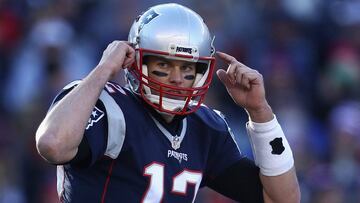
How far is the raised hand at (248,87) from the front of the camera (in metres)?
4.60

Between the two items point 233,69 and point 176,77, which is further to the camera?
point 233,69

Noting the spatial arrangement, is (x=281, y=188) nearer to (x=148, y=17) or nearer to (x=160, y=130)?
(x=160, y=130)

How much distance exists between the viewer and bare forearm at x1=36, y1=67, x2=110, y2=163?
3.91 meters

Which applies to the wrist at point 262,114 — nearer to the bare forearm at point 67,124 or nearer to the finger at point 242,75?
the finger at point 242,75

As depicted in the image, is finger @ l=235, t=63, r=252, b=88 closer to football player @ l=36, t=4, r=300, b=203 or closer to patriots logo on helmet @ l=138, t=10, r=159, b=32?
football player @ l=36, t=4, r=300, b=203

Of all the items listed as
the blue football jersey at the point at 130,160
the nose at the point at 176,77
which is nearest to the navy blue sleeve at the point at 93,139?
the blue football jersey at the point at 130,160

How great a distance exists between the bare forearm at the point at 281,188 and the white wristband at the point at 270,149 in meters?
0.02

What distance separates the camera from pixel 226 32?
10.0 meters

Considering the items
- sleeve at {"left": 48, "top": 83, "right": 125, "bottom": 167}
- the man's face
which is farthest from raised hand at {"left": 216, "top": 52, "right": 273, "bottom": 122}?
sleeve at {"left": 48, "top": 83, "right": 125, "bottom": 167}

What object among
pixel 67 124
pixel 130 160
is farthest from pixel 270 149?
pixel 67 124

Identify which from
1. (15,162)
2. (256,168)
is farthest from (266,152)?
(15,162)

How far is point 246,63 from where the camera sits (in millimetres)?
9703

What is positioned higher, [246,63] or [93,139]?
[93,139]

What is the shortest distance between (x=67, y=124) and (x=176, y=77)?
0.68 metres
